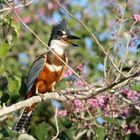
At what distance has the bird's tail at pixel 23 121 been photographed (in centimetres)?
520

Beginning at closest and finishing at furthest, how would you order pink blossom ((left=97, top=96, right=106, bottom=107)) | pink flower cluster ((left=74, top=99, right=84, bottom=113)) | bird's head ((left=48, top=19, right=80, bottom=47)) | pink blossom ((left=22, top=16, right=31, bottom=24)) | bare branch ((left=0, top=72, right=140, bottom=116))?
bare branch ((left=0, top=72, right=140, bottom=116)), pink flower cluster ((left=74, top=99, right=84, bottom=113)), pink blossom ((left=97, top=96, right=106, bottom=107)), bird's head ((left=48, top=19, right=80, bottom=47)), pink blossom ((left=22, top=16, right=31, bottom=24))

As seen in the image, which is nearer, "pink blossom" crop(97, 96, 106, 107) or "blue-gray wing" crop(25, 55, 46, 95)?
"pink blossom" crop(97, 96, 106, 107)

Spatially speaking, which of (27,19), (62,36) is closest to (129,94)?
(62,36)

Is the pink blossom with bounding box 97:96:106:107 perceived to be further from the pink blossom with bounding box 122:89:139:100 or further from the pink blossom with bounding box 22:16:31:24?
the pink blossom with bounding box 22:16:31:24

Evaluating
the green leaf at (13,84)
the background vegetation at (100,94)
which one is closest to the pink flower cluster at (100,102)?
the background vegetation at (100,94)

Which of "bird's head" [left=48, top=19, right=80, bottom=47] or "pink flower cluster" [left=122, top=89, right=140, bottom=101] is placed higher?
"bird's head" [left=48, top=19, right=80, bottom=47]

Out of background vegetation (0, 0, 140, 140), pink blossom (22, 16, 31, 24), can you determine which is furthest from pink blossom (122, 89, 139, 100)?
pink blossom (22, 16, 31, 24)

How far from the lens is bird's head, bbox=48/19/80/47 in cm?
603

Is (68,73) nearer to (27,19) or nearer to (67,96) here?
(67,96)

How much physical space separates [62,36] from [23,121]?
3.32 ft

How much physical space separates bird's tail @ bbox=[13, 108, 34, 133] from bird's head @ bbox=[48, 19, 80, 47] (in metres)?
0.74

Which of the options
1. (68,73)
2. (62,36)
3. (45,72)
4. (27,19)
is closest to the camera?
(68,73)

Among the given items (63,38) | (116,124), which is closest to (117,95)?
(116,124)

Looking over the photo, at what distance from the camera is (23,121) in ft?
17.9
